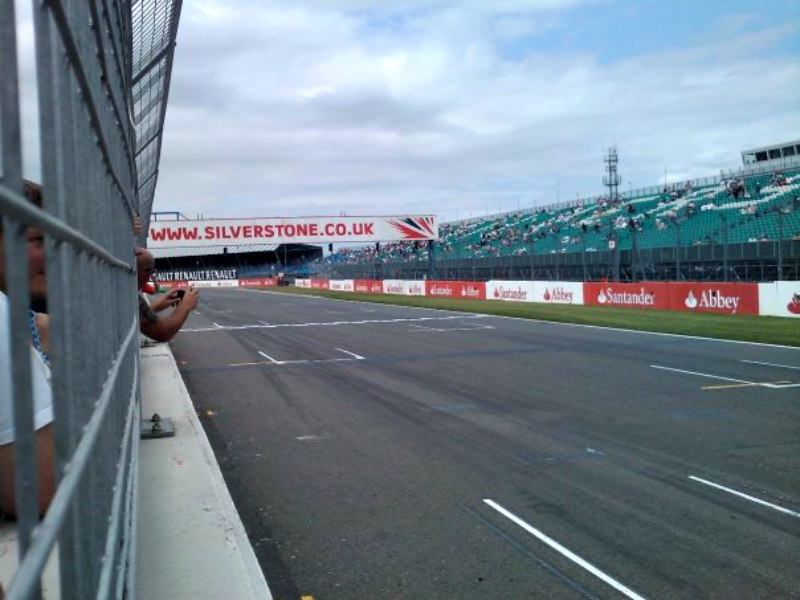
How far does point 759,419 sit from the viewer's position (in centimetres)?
1073

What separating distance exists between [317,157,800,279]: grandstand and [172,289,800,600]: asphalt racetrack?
707 inches

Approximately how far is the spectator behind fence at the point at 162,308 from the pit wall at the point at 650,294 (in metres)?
22.7

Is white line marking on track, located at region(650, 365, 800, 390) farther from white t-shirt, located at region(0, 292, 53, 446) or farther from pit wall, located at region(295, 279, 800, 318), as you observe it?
white t-shirt, located at region(0, 292, 53, 446)

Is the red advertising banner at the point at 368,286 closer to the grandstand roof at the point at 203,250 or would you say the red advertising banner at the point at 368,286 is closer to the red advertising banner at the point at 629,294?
the grandstand roof at the point at 203,250

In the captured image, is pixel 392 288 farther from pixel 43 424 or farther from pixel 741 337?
pixel 43 424

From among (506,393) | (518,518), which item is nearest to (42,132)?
(518,518)

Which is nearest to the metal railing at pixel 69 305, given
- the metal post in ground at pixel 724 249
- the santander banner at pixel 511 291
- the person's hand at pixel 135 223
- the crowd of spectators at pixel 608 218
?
the person's hand at pixel 135 223

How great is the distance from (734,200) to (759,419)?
42.4 metres

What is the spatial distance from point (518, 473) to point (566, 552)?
2.29 m

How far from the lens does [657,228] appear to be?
5219 centimetres

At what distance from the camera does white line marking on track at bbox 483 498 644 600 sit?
5.25 metres

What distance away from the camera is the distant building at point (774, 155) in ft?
201

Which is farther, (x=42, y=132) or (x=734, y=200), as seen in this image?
(x=734, y=200)

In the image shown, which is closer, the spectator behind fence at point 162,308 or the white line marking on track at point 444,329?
the spectator behind fence at point 162,308
